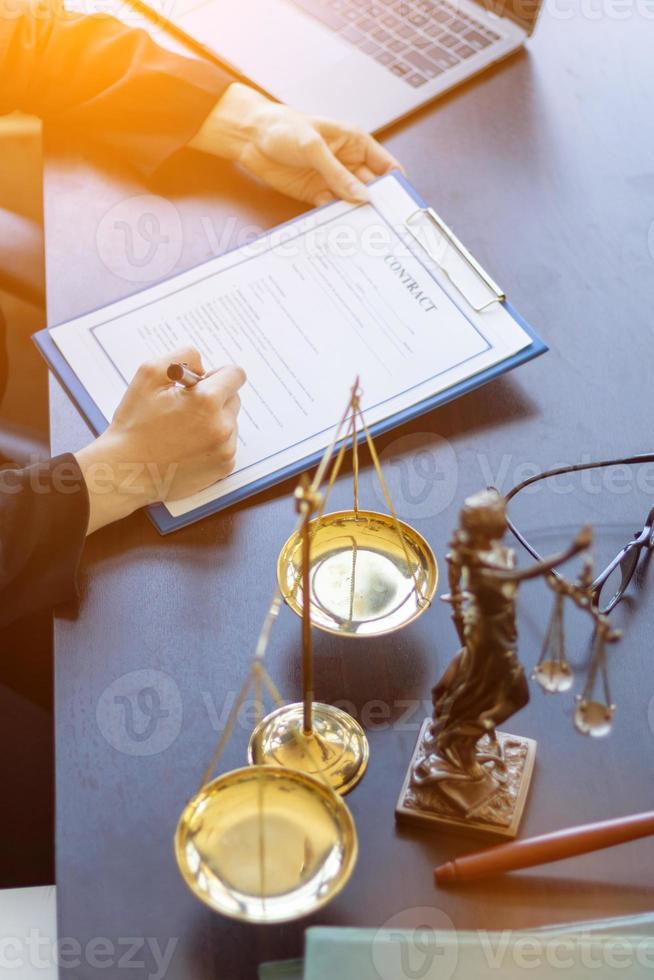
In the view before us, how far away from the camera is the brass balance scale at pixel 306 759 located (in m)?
0.69

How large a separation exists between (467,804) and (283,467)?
367mm

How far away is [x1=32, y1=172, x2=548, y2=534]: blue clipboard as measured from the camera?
0.98 metres

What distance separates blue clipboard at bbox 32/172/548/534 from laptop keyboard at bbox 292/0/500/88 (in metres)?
0.46

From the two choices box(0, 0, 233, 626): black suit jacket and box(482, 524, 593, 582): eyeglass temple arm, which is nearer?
box(482, 524, 593, 582): eyeglass temple arm

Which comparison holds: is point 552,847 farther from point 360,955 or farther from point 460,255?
point 460,255

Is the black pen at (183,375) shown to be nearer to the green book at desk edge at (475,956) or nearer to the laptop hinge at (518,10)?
the green book at desk edge at (475,956)

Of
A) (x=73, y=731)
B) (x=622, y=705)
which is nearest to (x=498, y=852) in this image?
(x=622, y=705)

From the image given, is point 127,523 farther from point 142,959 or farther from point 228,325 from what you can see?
point 142,959

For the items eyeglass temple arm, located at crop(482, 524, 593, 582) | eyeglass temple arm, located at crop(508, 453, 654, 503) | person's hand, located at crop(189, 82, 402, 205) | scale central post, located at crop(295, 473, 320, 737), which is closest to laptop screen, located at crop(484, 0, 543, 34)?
person's hand, located at crop(189, 82, 402, 205)

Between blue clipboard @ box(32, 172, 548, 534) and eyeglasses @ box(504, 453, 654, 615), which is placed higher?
blue clipboard @ box(32, 172, 548, 534)

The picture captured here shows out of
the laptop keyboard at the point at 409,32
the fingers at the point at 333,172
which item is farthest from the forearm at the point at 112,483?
the laptop keyboard at the point at 409,32

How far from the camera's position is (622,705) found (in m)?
0.87

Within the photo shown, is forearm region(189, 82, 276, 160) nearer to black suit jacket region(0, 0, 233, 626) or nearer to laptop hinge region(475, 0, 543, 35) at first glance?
black suit jacket region(0, 0, 233, 626)

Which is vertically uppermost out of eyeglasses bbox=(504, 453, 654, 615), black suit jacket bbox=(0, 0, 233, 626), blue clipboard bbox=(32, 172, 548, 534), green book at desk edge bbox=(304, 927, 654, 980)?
black suit jacket bbox=(0, 0, 233, 626)
